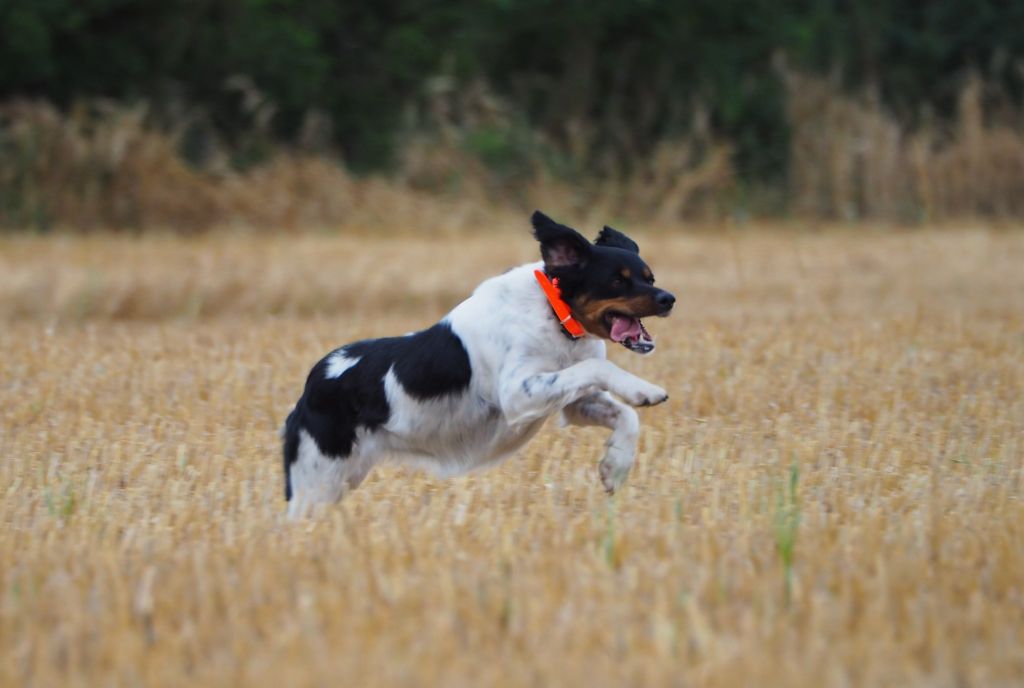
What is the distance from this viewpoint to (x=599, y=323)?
5.01 metres

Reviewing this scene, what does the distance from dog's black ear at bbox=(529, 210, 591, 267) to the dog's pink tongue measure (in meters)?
0.24

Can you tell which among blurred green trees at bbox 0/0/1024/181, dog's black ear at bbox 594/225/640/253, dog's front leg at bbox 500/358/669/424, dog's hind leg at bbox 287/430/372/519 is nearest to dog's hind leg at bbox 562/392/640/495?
dog's front leg at bbox 500/358/669/424

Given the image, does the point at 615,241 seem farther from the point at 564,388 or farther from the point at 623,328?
the point at 564,388

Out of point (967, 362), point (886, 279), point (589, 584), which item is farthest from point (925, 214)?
point (589, 584)

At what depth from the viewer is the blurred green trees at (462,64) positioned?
17062 millimetres

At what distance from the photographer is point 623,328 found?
4.98 meters

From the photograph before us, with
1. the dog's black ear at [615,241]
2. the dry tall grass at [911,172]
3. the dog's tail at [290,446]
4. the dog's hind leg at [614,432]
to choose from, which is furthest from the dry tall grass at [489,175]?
the dog's hind leg at [614,432]

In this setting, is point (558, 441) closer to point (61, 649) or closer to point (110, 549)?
point (110, 549)

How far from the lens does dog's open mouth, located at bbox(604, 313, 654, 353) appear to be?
4.96 metres

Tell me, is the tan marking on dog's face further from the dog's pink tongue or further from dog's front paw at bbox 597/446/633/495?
dog's front paw at bbox 597/446/633/495

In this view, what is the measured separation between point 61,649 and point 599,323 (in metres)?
2.24

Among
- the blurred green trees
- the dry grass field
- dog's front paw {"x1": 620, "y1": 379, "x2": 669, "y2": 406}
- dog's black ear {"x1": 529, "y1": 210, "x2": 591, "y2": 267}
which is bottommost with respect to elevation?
the dry grass field

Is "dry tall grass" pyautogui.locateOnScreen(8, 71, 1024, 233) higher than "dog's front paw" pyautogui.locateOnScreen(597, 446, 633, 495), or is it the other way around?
"dry tall grass" pyautogui.locateOnScreen(8, 71, 1024, 233)

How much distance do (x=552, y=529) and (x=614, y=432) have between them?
61 centimetres
